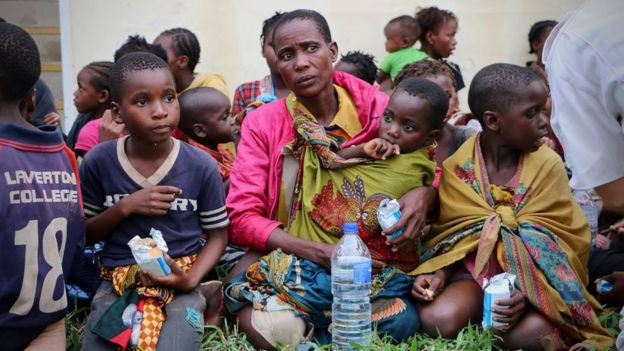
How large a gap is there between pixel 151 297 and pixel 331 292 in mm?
821

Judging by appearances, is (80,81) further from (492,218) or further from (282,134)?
(492,218)

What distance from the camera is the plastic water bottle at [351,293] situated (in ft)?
Result: 10.6

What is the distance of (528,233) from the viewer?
11.2ft

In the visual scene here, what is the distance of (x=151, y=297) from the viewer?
3.19 metres

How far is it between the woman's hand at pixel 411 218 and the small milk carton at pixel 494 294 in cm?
41

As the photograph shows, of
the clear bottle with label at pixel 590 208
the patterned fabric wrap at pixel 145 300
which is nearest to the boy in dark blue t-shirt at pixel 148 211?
the patterned fabric wrap at pixel 145 300

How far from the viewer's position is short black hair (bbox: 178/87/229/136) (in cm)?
434

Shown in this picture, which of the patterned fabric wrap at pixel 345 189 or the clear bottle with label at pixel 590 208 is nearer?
the patterned fabric wrap at pixel 345 189

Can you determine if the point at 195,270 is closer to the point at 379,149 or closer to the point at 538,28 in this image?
the point at 379,149

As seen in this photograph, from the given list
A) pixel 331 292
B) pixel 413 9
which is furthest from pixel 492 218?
pixel 413 9

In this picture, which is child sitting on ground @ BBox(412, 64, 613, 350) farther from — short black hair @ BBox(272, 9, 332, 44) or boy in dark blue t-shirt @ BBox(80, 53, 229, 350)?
boy in dark blue t-shirt @ BBox(80, 53, 229, 350)

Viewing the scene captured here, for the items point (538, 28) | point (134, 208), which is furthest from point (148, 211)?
point (538, 28)

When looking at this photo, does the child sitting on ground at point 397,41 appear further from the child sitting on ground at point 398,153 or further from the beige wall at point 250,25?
the child sitting on ground at point 398,153

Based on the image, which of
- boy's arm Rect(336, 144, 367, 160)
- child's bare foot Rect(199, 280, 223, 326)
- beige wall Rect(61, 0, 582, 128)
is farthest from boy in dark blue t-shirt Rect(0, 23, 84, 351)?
beige wall Rect(61, 0, 582, 128)
